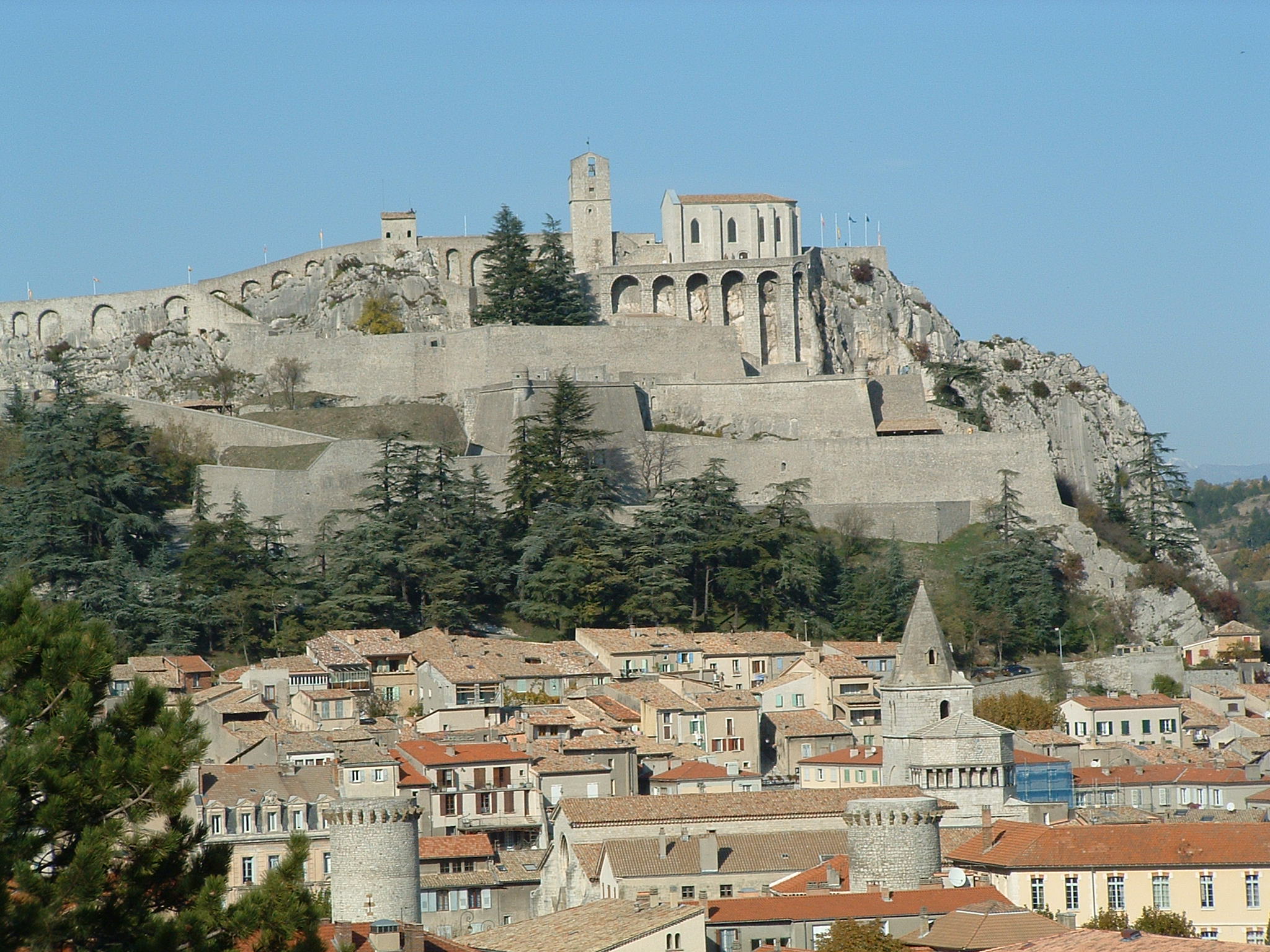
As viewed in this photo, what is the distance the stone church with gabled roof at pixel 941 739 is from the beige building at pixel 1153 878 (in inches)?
205

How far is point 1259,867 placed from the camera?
31859 mm

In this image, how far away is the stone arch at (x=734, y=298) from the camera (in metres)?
75.3

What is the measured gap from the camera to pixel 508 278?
7400 cm

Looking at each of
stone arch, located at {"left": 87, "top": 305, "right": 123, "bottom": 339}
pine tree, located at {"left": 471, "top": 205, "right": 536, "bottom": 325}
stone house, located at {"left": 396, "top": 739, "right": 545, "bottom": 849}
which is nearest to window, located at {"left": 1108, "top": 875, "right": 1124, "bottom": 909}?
stone house, located at {"left": 396, "top": 739, "right": 545, "bottom": 849}

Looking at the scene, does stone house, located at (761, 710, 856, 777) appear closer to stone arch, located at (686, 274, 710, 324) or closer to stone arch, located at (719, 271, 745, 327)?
stone arch, located at (719, 271, 745, 327)

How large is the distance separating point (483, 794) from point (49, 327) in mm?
44741

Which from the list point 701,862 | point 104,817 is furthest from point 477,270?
point 104,817

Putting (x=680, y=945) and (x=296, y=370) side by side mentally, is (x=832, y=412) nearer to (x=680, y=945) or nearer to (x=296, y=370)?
(x=296, y=370)

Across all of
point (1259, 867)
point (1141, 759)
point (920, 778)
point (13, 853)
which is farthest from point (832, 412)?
point (13, 853)

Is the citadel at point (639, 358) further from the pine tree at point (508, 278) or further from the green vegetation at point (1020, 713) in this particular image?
the green vegetation at point (1020, 713)

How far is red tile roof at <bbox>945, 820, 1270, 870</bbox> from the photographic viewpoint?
105ft

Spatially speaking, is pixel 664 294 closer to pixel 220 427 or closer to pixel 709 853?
pixel 220 427

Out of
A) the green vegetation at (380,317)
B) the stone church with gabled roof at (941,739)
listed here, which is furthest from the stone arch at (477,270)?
the stone church with gabled roof at (941,739)

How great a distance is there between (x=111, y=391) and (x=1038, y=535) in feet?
102
